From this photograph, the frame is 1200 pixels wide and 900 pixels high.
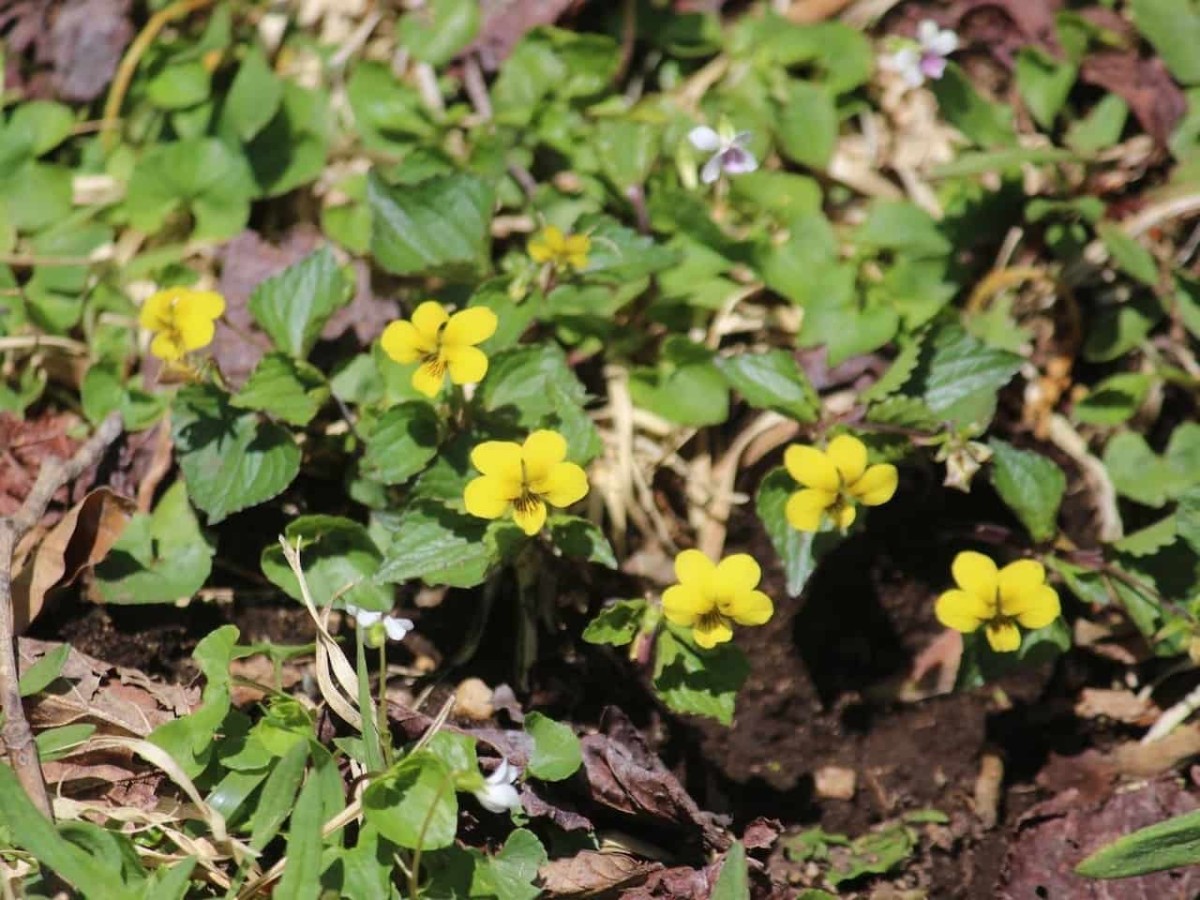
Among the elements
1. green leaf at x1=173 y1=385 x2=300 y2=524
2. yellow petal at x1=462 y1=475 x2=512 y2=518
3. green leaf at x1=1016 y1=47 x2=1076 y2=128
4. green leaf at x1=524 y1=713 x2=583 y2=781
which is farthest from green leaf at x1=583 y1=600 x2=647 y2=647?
green leaf at x1=1016 y1=47 x2=1076 y2=128

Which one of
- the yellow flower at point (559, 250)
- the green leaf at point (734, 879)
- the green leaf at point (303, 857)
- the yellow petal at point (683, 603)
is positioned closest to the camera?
the green leaf at point (303, 857)

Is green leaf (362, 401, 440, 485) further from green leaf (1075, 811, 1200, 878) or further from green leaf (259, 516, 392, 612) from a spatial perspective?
green leaf (1075, 811, 1200, 878)

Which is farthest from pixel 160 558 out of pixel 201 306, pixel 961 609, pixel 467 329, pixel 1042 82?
pixel 1042 82

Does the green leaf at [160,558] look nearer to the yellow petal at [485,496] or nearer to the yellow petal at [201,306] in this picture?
the yellow petal at [201,306]

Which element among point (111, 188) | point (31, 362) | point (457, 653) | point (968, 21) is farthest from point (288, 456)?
point (968, 21)

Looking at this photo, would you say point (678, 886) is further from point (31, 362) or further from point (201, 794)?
point (31, 362)

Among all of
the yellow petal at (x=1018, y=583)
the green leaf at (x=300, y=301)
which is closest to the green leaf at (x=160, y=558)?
the green leaf at (x=300, y=301)

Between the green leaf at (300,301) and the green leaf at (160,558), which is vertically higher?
the green leaf at (300,301)
